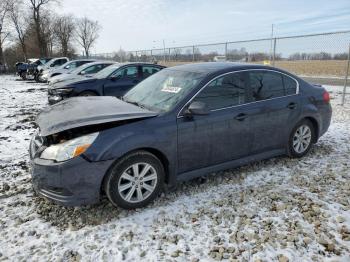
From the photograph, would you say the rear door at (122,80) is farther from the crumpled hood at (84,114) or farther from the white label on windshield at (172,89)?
the white label on windshield at (172,89)

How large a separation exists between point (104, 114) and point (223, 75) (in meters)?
1.69

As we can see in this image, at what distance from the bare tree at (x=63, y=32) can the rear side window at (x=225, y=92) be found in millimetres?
52115

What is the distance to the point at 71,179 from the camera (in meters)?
3.09

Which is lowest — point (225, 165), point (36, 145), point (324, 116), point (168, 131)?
point (225, 165)

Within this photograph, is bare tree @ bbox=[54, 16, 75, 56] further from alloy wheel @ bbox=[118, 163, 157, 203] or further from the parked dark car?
alloy wheel @ bbox=[118, 163, 157, 203]

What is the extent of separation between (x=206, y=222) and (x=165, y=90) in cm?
184

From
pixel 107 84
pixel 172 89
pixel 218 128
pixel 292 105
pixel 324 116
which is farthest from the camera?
pixel 107 84

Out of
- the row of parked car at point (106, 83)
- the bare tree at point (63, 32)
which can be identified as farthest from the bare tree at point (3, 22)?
the row of parked car at point (106, 83)

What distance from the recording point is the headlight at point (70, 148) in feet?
10.2

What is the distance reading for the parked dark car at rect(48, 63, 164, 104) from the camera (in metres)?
8.53

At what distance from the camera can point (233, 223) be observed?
10.8 feet

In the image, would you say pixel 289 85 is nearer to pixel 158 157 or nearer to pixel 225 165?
pixel 225 165

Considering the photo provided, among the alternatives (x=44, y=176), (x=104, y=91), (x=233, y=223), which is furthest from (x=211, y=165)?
(x=104, y=91)

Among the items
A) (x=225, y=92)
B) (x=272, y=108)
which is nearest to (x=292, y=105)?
(x=272, y=108)
